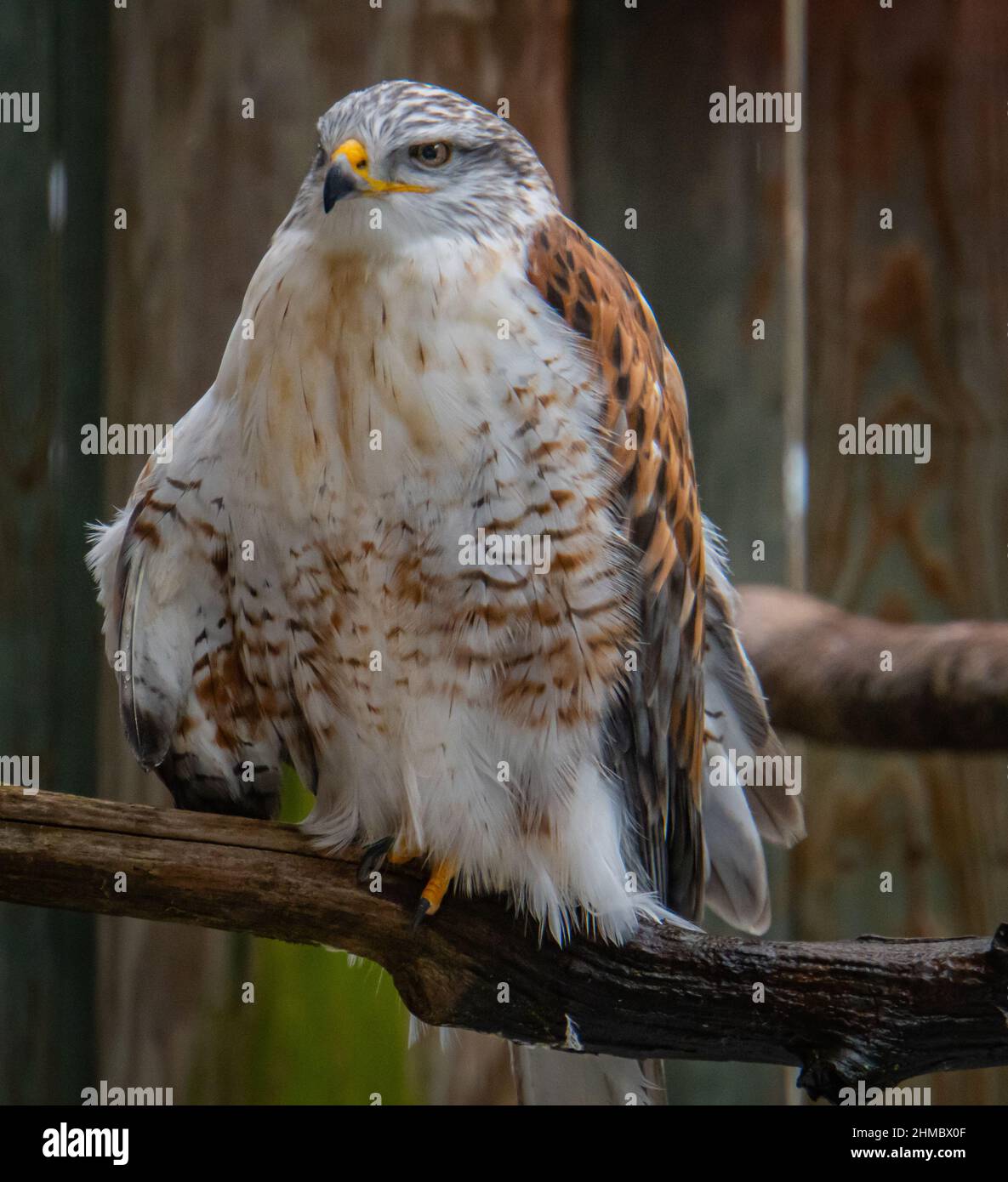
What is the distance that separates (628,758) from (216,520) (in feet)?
2.30

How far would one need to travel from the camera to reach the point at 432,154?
163 cm

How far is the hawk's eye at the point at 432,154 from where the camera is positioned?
1615 mm

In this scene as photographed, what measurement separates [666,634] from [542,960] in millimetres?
503

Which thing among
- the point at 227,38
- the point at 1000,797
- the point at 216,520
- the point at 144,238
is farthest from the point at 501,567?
the point at 1000,797

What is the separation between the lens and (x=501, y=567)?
1.65 meters

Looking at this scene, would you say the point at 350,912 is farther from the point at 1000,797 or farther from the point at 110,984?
the point at 1000,797

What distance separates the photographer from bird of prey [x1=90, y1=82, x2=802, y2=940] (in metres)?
1.64

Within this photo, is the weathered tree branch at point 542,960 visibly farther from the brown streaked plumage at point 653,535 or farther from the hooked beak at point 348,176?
the hooked beak at point 348,176

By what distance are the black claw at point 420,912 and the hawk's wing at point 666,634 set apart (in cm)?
36
